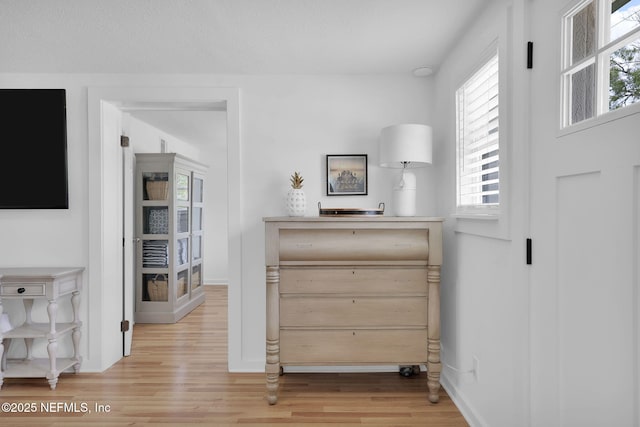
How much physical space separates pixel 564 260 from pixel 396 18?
1472 mm

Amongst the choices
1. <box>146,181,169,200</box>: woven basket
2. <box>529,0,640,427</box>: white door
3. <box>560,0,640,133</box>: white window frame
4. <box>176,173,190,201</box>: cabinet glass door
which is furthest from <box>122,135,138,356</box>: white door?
<box>560,0,640,133</box>: white window frame

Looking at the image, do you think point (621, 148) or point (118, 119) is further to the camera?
point (118, 119)

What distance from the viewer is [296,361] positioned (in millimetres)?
2293

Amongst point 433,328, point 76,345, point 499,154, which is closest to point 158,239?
point 76,345

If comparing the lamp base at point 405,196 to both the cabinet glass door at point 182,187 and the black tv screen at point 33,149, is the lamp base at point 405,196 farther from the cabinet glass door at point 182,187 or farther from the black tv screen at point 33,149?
the cabinet glass door at point 182,187

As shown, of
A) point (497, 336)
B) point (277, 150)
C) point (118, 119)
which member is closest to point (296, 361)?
point (497, 336)

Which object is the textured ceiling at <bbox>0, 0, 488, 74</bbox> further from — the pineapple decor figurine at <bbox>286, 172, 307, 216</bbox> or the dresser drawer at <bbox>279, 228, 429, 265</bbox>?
the dresser drawer at <bbox>279, 228, 429, 265</bbox>

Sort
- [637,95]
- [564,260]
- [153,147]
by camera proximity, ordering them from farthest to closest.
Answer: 1. [153,147]
2. [564,260]
3. [637,95]

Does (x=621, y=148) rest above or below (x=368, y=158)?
below

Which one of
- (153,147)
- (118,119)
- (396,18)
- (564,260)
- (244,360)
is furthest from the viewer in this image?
(153,147)

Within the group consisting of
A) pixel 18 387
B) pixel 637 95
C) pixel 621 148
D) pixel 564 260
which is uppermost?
pixel 637 95

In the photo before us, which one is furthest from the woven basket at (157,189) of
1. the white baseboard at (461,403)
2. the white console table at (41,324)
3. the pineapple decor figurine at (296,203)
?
the white baseboard at (461,403)

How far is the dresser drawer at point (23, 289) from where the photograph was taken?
2453mm

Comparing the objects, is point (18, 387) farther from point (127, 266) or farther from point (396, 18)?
point (396, 18)
